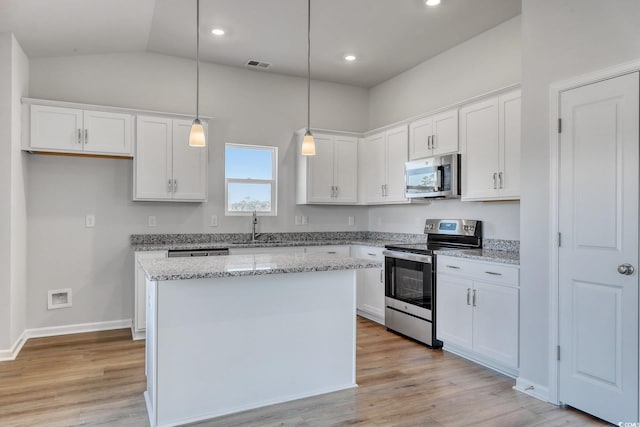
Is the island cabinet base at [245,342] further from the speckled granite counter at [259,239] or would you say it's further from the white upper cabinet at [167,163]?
the white upper cabinet at [167,163]

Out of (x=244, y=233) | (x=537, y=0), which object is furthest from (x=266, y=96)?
(x=537, y=0)

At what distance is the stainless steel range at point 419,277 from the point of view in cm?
385

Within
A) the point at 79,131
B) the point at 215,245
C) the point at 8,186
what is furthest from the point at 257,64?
the point at 8,186

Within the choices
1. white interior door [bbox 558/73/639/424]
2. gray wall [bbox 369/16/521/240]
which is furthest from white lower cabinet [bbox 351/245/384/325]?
white interior door [bbox 558/73/639/424]

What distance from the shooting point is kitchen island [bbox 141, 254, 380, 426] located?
240 centimetres

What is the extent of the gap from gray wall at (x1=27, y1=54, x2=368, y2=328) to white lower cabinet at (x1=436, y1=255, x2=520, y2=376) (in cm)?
236

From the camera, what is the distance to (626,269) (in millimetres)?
2359

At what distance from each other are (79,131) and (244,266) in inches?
102

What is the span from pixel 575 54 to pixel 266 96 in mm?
3484

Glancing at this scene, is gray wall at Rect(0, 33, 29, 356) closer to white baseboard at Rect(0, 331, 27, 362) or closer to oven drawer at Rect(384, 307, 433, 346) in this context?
white baseboard at Rect(0, 331, 27, 362)

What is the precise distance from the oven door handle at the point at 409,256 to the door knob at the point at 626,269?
5.22 ft

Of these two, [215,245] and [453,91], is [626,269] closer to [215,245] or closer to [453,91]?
[453,91]

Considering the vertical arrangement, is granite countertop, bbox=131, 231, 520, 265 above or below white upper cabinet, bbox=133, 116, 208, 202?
below

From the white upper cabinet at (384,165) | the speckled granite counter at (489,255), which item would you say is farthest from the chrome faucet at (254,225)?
the speckled granite counter at (489,255)
